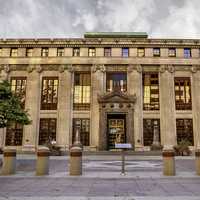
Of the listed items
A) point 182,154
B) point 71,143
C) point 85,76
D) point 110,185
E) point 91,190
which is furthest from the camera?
point 85,76

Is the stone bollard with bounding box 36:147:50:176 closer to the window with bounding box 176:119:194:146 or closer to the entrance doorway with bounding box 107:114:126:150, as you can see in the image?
the entrance doorway with bounding box 107:114:126:150

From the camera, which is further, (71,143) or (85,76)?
(85,76)

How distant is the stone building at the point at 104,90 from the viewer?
32.7 m

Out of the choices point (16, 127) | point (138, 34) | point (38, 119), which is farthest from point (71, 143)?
point (138, 34)

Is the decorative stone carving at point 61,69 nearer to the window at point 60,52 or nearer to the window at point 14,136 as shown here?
the window at point 60,52

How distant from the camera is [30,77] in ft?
113

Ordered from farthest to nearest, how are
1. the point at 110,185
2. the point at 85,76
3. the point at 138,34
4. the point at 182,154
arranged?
the point at 138,34
the point at 85,76
the point at 182,154
the point at 110,185

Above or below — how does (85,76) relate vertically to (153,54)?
below

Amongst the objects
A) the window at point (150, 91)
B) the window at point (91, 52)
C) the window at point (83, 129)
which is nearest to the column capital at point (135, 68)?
the window at point (150, 91)

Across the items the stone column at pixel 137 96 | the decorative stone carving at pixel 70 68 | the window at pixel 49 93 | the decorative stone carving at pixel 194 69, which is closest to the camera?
the stone column at pixel 137 96

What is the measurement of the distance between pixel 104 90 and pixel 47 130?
9.84 meters

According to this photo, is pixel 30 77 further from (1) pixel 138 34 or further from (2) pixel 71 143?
(1) pixel 138 34

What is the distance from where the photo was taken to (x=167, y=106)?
109 feet

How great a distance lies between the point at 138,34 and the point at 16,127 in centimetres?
2495
